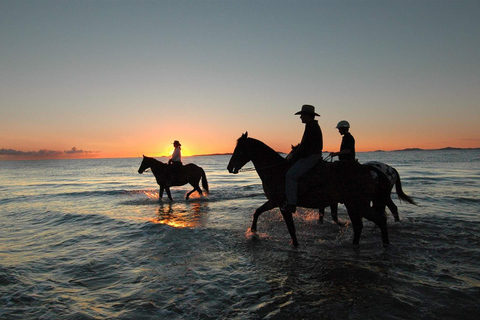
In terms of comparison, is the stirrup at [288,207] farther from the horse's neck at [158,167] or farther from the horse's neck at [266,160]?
the horse's neck at [158,167]

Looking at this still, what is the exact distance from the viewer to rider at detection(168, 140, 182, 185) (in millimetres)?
15635

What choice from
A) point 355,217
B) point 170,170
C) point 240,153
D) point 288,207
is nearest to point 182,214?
point 170,170

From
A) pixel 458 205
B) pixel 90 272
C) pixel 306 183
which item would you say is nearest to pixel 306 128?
pixel 306 183

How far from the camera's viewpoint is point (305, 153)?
6395 millimetres

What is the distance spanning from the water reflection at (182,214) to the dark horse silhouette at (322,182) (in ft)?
13.4

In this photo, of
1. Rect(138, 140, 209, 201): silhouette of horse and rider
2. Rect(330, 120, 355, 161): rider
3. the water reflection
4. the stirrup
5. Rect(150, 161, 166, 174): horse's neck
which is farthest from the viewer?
Rect(150, 161, 166, 174): horse's neck

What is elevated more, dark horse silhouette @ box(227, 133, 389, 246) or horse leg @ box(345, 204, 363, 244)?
dark horse silhouette @ box(227, 133, 389, 246)

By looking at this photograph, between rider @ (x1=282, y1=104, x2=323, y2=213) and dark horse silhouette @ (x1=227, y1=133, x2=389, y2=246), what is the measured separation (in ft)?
0.80

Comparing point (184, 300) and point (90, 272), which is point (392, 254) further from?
point (90, 272)

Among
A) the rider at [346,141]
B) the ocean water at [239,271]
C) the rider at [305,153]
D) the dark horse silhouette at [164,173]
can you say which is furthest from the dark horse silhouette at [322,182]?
the dark horse silhouette at [164,173]

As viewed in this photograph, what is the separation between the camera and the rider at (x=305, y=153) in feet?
20.7

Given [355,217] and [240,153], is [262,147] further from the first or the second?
[355,217]

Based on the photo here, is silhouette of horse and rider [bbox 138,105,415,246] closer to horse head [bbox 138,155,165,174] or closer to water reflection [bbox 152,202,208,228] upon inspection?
water reflection [bbox 152,202,208,228]

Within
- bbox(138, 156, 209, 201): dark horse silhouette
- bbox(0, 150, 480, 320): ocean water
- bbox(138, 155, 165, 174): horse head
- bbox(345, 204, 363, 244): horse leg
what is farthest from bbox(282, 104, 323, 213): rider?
bbox(138, 155, 165, 174): horse head
